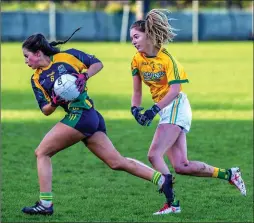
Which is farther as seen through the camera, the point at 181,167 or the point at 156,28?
the point at 181,167

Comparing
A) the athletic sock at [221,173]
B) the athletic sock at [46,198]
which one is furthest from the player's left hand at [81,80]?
the athletic sock at [221,173]

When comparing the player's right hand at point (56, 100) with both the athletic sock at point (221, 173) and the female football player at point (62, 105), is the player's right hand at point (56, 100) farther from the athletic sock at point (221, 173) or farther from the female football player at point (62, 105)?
the athletic sock at point (221, 173)

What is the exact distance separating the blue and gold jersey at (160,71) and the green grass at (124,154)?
1.20 meters

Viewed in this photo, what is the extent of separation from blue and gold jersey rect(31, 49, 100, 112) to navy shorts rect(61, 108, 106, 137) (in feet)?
0.18

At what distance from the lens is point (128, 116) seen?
19.2 meters

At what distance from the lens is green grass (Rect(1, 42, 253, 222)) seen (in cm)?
937

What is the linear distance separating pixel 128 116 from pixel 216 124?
7.41 feet

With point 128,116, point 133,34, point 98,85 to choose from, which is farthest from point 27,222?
point 98,85

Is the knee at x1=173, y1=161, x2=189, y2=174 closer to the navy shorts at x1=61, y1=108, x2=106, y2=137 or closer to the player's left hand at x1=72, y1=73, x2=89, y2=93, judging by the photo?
the navy shorts at x1=61, y1=108, x2=106, y2=137

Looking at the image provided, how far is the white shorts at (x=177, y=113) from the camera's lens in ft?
30.9

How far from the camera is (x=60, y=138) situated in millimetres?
8758

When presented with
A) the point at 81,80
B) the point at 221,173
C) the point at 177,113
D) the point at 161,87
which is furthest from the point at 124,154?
the point at 81,80

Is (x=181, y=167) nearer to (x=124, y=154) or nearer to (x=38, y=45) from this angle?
(x=38, y=45)

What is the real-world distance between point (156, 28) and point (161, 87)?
0.57 metres
